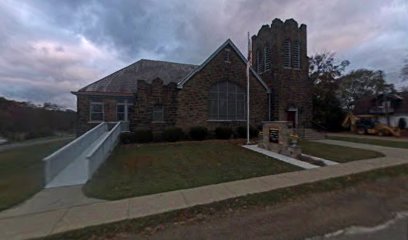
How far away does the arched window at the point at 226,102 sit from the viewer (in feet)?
74.2

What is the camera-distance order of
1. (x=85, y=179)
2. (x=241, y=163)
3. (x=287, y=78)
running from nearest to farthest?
(x=85, y=179) < (x=241, y=163) < (x=287, y=78)

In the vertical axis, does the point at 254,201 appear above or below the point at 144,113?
below

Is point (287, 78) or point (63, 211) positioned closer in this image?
point (63, 211)

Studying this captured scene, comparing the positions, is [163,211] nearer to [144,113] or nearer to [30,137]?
[144,113]

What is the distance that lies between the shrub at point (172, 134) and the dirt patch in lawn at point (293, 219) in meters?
13.7

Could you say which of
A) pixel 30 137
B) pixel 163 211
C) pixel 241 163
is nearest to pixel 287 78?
pixel 241 163

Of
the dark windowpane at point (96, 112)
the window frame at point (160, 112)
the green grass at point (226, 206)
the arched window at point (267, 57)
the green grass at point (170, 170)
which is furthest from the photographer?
the arched window at point (267, 57)

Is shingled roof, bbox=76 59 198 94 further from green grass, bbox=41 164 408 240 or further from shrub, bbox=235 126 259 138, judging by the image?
green grass, bbox=41 164 408 240

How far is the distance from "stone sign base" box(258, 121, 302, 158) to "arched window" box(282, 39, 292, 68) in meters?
12.0

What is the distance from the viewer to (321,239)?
4.44 metres

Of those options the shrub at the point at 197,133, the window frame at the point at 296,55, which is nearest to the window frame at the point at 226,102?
the shrub at the point at 197,133

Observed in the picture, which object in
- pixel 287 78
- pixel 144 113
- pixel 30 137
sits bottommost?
pixel 30 137

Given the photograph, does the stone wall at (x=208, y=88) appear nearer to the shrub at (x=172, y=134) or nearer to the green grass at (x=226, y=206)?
the shrub at (x=172, y=134)

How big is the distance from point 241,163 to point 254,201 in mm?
4949
